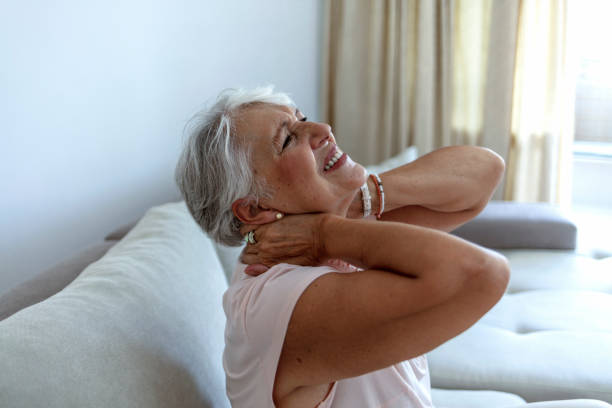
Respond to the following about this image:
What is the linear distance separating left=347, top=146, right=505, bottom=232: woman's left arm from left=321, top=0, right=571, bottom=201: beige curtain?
1965mm

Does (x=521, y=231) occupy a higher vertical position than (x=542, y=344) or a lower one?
higher

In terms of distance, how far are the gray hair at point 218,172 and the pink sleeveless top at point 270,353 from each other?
0.38 ft

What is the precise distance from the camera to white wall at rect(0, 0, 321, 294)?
5.41 feet

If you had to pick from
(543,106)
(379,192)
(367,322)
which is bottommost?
(367,322)

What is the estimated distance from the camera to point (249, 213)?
117cm

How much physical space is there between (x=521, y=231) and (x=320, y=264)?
1755 millimetres

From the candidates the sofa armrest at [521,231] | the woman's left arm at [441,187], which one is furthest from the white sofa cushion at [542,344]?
the woman's left arm at [441,187]

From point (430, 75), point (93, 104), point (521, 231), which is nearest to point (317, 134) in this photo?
point (93, 104)

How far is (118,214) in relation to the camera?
2164 mm

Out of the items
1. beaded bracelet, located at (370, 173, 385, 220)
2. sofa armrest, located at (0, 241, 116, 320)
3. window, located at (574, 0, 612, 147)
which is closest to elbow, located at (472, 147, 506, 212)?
beaded bracelet, located at (370, 173, 385, 220)

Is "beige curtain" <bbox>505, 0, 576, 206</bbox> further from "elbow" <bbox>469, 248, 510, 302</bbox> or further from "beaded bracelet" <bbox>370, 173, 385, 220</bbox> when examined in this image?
"elbow" <bbox>469, 248, 510, 302</bbox>

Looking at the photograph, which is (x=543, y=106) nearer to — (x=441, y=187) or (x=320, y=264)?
(x=441, y=187)

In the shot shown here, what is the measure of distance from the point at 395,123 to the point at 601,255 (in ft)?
4.55

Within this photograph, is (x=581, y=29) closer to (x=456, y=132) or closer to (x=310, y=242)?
(x=456, y=132)
